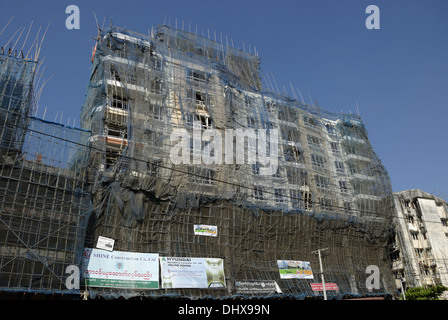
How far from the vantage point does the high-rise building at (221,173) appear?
74.2 feet

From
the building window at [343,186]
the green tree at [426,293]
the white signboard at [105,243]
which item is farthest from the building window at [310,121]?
the white signboard at [105,243]

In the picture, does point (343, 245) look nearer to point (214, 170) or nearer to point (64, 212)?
point (214, 170)

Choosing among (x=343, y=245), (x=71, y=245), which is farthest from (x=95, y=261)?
(x=343, y=245)

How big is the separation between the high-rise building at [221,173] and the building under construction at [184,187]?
3.9 inches

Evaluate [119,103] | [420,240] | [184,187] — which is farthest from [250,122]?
[420,240]

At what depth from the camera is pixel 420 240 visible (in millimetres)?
41156

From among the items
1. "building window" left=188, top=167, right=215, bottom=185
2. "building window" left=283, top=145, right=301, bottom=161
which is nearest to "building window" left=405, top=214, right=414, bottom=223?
"building window" left=283, top=145, right=301, bottom=161

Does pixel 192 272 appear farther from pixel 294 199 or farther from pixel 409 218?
pixel 409 218

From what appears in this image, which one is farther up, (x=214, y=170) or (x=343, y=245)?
(x=214, y=170)

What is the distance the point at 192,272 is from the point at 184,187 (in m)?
5.58

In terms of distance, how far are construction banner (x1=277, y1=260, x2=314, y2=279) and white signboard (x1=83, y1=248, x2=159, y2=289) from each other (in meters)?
9.75
